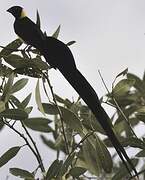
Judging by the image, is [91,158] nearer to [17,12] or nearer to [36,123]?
[36,123]

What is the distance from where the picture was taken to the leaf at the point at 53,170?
2121 millimetres

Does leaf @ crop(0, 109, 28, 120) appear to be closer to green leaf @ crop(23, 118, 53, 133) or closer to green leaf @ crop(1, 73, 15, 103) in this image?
green leaf @ crop(1, 73, 15, 103)

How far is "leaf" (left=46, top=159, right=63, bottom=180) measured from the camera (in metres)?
2.12

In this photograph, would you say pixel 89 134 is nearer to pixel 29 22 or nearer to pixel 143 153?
pixel 143 153

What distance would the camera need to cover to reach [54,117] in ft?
8.84

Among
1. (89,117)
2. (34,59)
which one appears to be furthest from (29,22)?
(89,117)

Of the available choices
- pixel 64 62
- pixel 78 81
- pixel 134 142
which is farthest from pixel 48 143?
pixel 78 81

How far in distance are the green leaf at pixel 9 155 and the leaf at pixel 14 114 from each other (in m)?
0.17

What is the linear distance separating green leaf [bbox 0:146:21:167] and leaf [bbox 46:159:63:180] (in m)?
0.25

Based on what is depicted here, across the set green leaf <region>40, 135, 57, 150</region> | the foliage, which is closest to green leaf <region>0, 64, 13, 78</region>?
the foliage

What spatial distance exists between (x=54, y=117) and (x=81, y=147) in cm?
31

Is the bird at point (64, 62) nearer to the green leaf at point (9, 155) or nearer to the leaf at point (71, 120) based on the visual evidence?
the leaf at point (71, 120)

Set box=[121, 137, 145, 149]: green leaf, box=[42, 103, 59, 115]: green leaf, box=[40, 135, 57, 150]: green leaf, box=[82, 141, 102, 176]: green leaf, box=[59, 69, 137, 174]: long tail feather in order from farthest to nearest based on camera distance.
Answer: box=[40, 135, 57, 150]: green leaf
box=[42, 103, 59, 115]: green leaf
box=[82, 141, 102, 176]: green leaf
box=[121, 137, 145, 149]: green leaf
box=[59, 69, 137, 174]: long tail feather

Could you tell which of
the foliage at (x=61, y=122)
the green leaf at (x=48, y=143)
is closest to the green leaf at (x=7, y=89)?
the foliage at (x=61, y=122)
